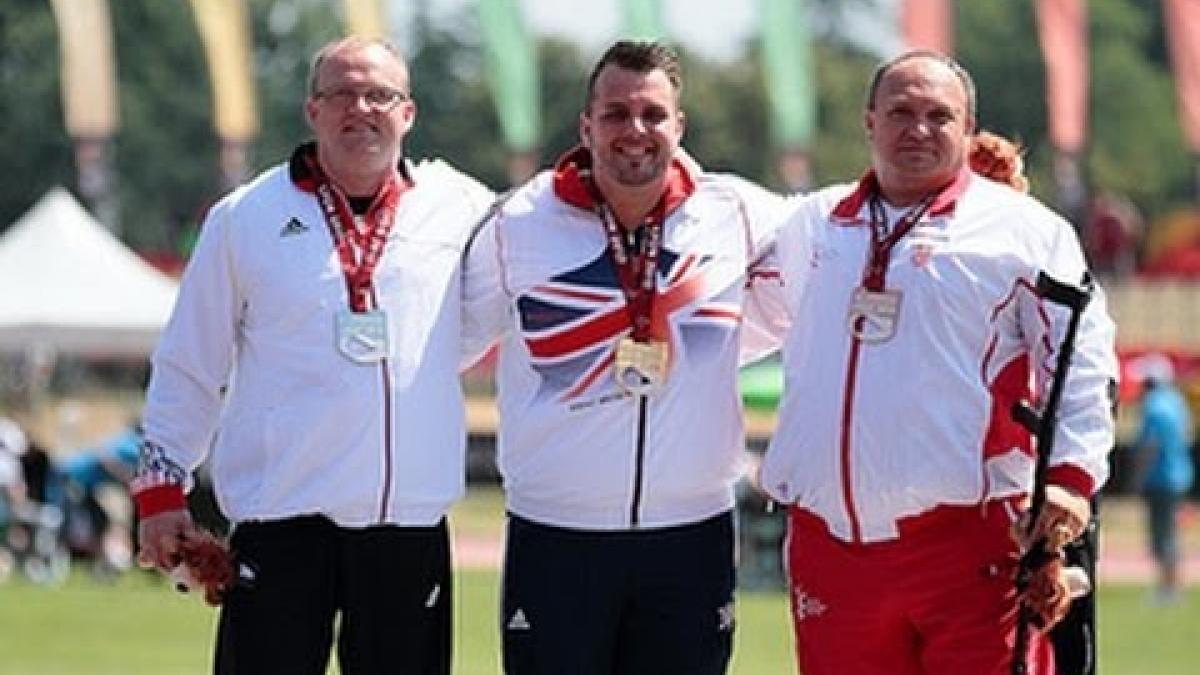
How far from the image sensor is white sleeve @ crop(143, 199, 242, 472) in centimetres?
834

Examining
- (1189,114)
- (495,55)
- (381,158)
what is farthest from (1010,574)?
(495,55)

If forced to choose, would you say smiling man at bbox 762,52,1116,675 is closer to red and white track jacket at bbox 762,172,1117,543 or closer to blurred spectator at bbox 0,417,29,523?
red and white track jacket at bbox 762,172,1117,543

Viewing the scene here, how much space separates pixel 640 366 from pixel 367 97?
96cm

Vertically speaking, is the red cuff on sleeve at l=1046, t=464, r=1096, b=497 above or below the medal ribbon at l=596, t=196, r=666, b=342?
below

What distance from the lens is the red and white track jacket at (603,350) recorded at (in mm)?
8367

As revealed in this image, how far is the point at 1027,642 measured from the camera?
8125mm

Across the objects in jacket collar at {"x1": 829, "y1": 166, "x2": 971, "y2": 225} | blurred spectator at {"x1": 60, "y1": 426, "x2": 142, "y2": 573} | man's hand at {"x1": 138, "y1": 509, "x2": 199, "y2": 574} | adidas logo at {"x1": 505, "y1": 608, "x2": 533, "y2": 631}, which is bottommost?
blurred spectator at {"x1": 60, "y1": 426, "x2": 142, "y2": 573}

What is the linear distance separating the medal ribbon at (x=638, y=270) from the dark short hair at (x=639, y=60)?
341mm

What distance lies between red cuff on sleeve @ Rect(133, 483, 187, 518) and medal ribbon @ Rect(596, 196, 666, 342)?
122 cm

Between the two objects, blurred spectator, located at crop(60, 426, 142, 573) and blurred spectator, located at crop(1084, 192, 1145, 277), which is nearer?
blurred spectator, located at crop(60, 426, 142, 573)

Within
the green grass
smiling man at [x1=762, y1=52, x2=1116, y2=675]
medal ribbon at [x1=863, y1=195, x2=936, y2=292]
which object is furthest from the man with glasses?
the green grass

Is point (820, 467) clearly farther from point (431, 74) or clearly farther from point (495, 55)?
point (431, 74)

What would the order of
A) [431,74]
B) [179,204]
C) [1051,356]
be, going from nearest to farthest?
[1051,356]
[179,204]
[431,74]

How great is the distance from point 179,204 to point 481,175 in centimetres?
827
